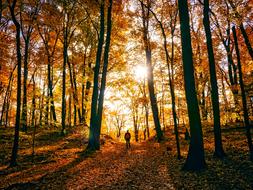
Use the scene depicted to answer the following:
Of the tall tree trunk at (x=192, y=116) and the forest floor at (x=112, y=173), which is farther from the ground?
the tall tree trunk at (x=192, y=116)

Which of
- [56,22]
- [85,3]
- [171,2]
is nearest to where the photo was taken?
[171,2]

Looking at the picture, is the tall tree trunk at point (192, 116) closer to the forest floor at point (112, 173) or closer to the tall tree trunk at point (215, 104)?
the forest floor at point (112, 173)

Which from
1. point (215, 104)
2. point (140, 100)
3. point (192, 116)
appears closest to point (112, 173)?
point (192, 116)

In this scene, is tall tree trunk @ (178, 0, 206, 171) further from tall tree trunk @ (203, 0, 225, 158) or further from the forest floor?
tall tree trunk @ (203, 0, 225, 158)

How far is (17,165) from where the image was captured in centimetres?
1172

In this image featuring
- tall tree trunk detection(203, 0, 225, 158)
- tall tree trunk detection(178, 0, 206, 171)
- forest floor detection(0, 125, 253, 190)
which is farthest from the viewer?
tall tree trunk detection(203, 0, 225, 158)

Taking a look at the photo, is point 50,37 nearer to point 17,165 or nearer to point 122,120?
point 17,165

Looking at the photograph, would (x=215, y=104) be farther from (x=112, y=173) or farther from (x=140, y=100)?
(x=140, y=100)

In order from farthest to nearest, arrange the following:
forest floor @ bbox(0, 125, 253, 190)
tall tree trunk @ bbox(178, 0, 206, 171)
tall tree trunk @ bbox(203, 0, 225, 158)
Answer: tall tree trunk @ bbox(203, 0, 225, 158)
tall tree trunk @ bbox(178, 0, 206, 171)
forest floor @ bbox(0, 125, 253, 190)

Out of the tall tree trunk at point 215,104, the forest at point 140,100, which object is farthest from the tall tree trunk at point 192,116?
the tall tree trunk at point 215,104

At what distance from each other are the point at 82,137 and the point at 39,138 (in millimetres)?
3798

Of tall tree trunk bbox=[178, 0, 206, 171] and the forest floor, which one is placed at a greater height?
tall tree trunk bbox=[178, 0, 206, 171]

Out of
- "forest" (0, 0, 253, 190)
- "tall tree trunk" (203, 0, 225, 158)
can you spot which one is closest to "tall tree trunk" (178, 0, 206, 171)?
"forest" (0, 0, 253, 190)

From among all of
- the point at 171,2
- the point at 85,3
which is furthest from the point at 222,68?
the point at 85,3
